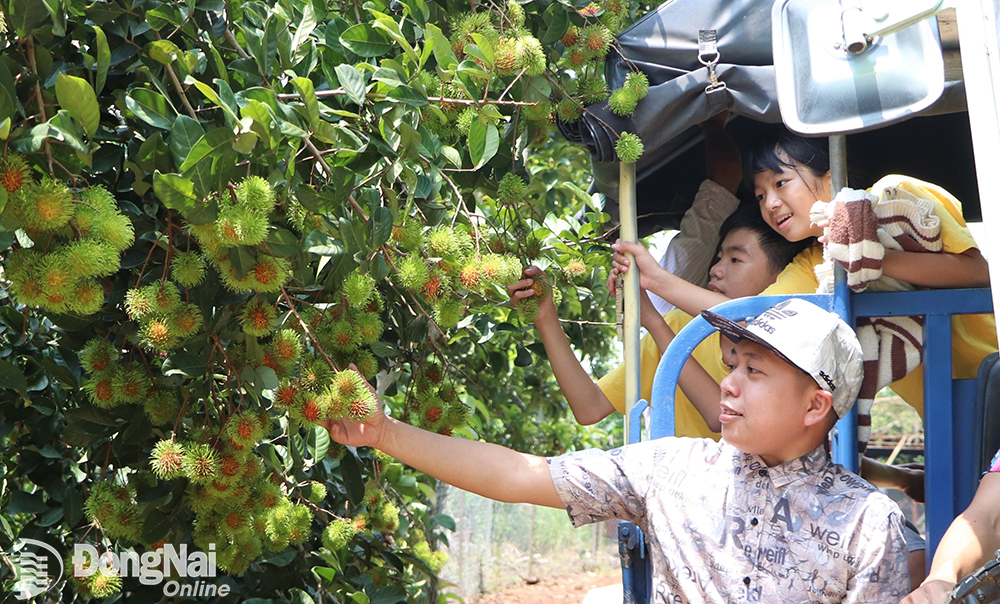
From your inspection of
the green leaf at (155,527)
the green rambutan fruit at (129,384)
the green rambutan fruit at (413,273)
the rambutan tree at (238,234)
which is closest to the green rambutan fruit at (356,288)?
the rambutan tree at (238,234)

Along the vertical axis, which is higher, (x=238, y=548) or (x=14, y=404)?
(x=14, y=404)

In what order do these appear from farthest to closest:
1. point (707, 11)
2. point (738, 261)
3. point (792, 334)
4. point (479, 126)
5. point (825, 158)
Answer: point (738, 261) < point (825, 158) < point (707, 11) < point (479, 126) < point (792, 334)

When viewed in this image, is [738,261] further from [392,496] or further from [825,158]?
[392,496]

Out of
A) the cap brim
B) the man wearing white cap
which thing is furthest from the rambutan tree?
the cap brim

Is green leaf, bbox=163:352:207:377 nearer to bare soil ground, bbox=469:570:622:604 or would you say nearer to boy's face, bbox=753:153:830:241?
boy's face, bbox=753:153:830:241

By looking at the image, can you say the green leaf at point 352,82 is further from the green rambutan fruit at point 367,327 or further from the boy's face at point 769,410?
the boy's face at point 769,410

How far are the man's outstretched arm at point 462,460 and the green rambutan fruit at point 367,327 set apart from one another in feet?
0.55

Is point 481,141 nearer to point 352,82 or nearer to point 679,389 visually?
point 352,82

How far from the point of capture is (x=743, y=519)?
1.65 m

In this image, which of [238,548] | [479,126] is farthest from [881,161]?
[238,548]

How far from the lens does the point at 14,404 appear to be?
2.28 m

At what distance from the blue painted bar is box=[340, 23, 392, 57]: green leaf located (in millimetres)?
1271

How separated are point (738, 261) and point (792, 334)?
1.06m

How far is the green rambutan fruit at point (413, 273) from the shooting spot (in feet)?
5.51
